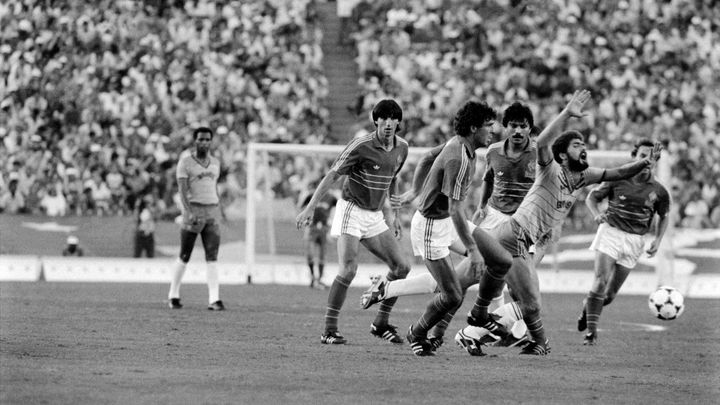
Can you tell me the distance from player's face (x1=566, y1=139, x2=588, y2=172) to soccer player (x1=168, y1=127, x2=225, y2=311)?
7.28 metres

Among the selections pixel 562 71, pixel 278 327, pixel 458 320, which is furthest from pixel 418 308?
pixel 562 71

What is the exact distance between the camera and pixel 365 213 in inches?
557

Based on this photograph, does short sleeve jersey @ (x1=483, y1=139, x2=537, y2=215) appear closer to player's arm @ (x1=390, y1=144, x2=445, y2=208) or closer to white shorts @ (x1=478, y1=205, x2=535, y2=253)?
white shorts @ (x1=478, y1=205, x2=535, y2=253)

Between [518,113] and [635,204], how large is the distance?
160 inches

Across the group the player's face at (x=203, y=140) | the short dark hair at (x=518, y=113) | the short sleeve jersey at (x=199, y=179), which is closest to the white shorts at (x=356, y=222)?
the short dark hair at (x=518, y=113)

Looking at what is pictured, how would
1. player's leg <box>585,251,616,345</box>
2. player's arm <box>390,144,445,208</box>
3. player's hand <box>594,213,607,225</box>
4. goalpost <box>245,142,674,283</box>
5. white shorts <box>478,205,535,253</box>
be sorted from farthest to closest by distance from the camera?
goalpost <box>245,142,674,283</box>, player's hand <box>594,213,607,225</box>, player's leg <box>585,251,616,345</box>, white shorts <box>478,205,535,253</box>, player's arm <box>390,144,445,208</box>

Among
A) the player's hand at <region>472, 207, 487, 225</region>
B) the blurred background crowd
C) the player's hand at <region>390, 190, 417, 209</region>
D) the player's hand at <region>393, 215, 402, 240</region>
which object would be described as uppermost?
the blurred background crowd

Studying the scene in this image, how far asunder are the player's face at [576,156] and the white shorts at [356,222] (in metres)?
2.23

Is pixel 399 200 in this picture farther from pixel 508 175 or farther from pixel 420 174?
pixel 508 175

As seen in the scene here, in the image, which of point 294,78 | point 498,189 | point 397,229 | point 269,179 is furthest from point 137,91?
point 498,189

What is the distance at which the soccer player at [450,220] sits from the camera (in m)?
12.2

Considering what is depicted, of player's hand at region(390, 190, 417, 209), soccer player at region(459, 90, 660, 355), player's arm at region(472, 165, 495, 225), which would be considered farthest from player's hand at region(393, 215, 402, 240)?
soccer player at region(459, 90, 660, 355)

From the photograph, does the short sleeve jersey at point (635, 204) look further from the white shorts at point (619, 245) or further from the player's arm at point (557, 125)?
the player's arm at point (557, 125)

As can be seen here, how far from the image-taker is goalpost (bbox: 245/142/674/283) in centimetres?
2930
